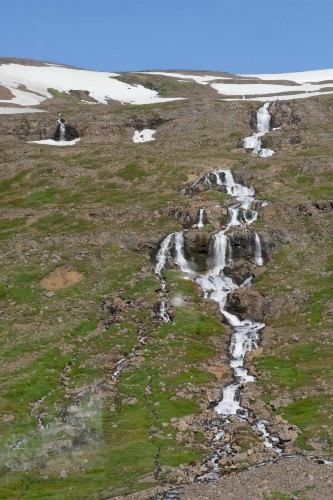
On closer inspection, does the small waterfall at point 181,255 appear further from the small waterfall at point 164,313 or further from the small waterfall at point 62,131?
the small waterfall at point 62,131

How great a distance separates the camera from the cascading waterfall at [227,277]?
51.6 m

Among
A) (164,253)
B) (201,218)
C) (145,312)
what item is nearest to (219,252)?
(164,253)

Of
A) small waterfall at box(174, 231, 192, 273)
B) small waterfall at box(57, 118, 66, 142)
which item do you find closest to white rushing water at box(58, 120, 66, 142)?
small waterfall at box(57, 118, 66, 142)

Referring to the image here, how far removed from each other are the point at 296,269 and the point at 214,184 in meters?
33.1

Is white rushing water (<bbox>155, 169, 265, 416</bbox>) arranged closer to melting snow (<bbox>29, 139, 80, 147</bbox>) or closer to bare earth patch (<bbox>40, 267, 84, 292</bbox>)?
bare earth patch (<bbox>40, 267, 84, 292</bbox>)

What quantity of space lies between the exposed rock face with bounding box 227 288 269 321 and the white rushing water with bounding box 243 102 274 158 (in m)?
56.1

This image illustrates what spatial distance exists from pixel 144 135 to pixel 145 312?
264ft

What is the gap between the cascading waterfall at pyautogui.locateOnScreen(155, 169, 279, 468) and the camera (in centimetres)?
5163

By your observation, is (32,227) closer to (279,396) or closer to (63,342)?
(63,342)

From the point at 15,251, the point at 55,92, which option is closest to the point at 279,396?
the point at 15,251

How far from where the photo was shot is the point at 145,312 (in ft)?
223

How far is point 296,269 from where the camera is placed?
76188mm

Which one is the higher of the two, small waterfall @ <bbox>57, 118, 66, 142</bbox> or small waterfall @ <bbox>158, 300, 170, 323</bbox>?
small waterfall @ <bbox>57, 118, 66, 142</bbox>

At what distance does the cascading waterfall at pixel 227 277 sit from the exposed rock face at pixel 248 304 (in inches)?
31.7
